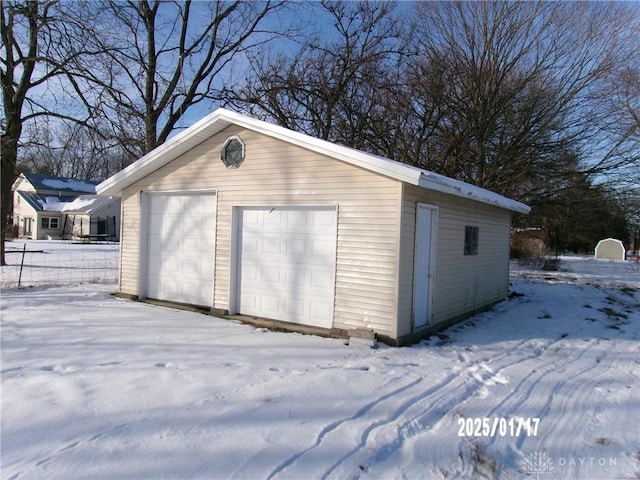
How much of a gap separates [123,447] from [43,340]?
361 cm

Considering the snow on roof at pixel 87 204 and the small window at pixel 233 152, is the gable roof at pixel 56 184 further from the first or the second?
the small window at pixel 233 152

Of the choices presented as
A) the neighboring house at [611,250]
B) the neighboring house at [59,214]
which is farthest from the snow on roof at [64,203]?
the neighboring house at [611,250]

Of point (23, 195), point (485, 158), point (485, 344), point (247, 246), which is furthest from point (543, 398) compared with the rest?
point (23, 195)

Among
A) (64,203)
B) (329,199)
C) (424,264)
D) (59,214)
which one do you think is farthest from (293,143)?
(64,203)

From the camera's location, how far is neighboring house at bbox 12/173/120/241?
35.8 metres

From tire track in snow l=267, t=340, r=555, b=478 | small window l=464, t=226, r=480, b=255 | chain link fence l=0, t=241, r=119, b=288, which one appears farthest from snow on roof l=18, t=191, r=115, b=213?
tire track in snow l=267, t=340, r=555, b=478

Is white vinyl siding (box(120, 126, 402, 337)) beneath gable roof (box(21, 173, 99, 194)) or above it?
beneath

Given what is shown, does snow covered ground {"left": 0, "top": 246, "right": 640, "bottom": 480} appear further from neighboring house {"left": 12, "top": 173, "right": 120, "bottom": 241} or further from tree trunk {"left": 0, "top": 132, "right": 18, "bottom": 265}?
neighboring house {"left": 12, "top": 173, "right": 120, "bottom": 241}

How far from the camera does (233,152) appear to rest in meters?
8.16

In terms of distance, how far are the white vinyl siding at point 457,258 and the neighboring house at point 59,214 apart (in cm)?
3180

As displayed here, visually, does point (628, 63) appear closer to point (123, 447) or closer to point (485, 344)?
point (485, 344)

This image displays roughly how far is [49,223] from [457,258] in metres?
38.5
